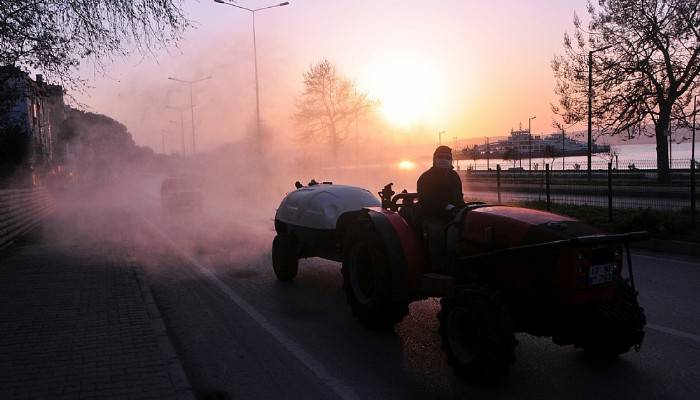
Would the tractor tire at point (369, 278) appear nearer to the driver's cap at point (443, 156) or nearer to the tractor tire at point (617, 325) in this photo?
the driver's cap at point (443, 156)

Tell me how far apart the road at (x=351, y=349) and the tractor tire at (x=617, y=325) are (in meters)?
0.20

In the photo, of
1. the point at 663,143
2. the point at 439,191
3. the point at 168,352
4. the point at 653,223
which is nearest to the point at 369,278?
the point at 439,191

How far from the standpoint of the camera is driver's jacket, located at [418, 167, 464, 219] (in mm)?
5324

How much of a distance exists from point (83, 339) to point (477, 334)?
12.7 feet

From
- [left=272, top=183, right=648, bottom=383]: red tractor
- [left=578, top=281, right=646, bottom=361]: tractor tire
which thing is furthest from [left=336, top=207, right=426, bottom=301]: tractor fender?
[left=578, top=281, right=646, bottom=361]: tractor tire

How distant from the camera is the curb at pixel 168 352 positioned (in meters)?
4.24

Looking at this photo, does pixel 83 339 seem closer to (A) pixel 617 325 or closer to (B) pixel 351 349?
(B) pixel 351 349

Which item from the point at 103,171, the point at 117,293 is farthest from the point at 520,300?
the point at 103,171

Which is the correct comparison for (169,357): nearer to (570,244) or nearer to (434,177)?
(434,177)

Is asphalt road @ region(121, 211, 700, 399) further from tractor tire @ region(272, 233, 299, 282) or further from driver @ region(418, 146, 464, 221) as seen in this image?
driver @ region(418, 146, 464, 221)

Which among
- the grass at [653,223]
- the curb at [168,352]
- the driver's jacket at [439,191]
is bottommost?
the curb at [168,352]

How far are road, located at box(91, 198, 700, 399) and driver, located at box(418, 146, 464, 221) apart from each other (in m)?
1.31

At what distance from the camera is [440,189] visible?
5.34m

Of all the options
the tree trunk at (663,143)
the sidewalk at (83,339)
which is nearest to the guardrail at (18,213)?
the sidewalk at (83,339)
